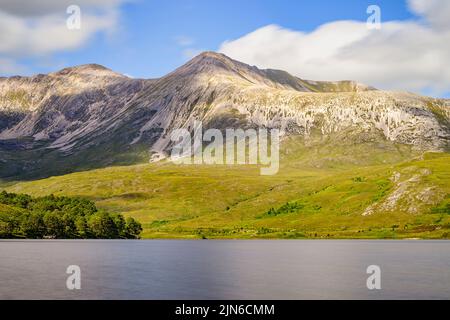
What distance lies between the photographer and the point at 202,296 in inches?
3007

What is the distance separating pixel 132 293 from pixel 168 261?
172ft

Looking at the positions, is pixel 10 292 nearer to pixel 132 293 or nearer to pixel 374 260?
pixel 132 293

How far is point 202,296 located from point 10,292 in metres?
25.8
